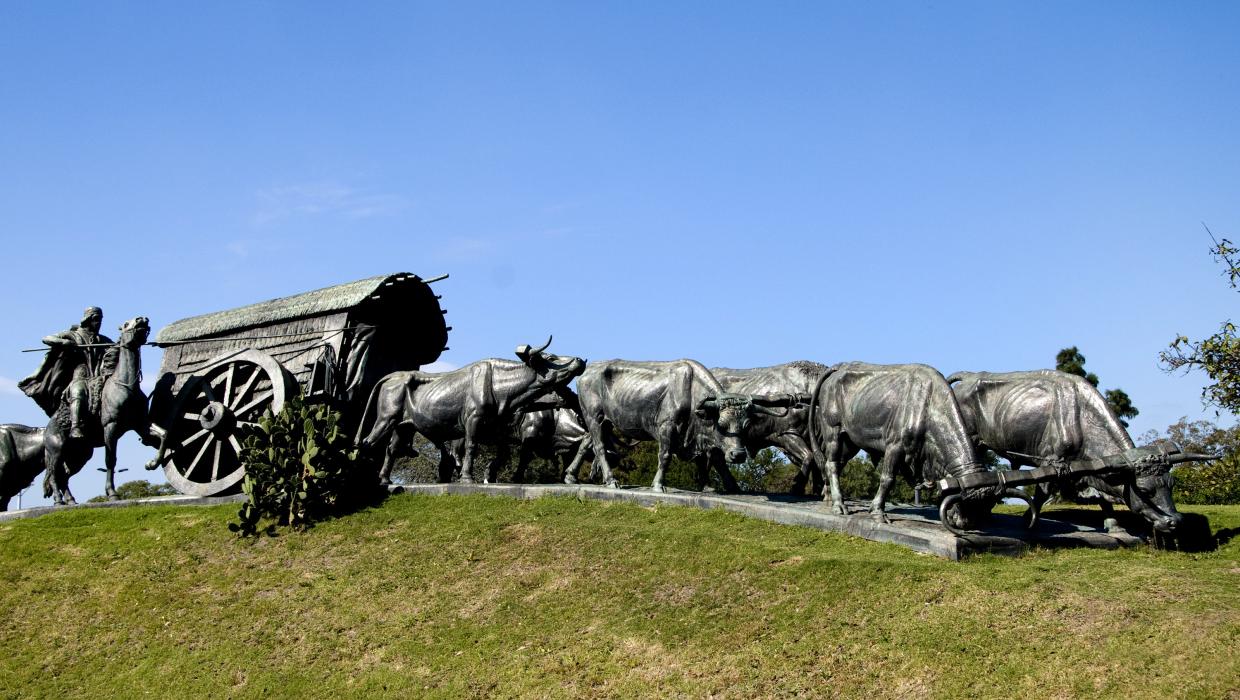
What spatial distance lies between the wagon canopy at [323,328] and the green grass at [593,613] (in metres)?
4.66

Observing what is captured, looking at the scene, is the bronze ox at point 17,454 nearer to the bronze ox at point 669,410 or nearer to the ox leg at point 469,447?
the ox leg at point 469,447

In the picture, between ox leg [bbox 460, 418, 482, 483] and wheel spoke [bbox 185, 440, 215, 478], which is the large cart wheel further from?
ox leg [bbox 460, 418, 482, 483]

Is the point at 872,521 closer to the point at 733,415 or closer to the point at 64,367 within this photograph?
the point at 733,415

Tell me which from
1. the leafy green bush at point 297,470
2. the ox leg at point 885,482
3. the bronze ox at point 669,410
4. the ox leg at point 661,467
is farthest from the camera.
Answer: the ox leg at point 661,467

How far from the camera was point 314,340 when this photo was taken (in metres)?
21.6

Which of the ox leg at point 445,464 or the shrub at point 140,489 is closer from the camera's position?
the ox leg at point 445,464

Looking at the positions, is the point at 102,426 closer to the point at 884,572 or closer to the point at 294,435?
the point at 294,435

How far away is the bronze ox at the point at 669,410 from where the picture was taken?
17750mm

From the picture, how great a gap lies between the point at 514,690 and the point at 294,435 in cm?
A: 838

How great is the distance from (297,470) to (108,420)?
415 cm

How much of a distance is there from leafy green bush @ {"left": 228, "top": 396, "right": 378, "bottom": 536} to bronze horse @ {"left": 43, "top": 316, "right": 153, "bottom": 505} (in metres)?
2.82

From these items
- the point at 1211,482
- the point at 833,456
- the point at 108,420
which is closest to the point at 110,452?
the point at 108,420

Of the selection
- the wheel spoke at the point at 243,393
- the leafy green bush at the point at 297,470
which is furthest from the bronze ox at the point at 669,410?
the wheel spoke at the point at 243,393

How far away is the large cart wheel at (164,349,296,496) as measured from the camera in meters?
20.5
